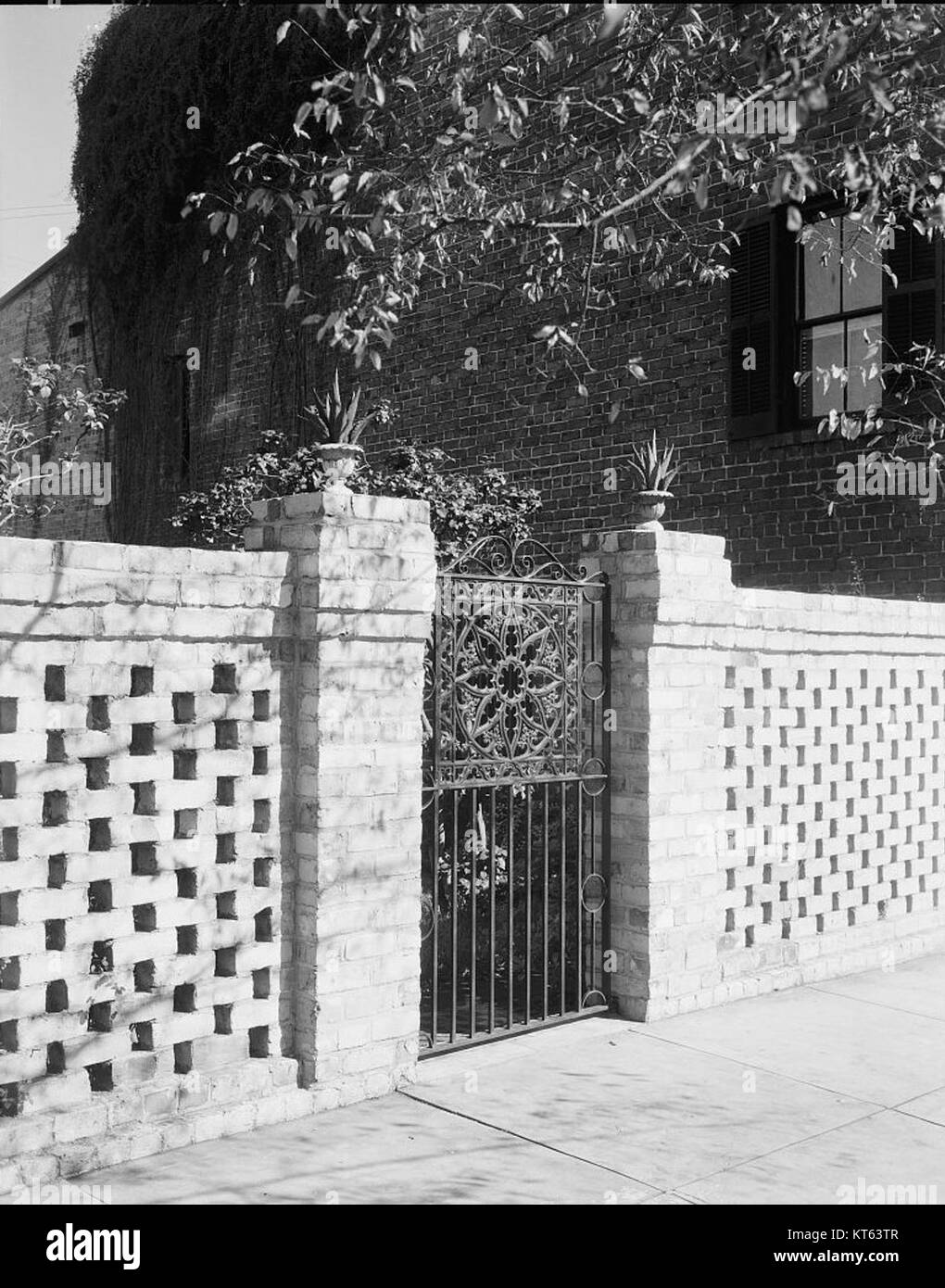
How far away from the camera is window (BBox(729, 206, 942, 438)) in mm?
9805

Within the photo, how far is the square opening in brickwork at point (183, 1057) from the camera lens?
459cm

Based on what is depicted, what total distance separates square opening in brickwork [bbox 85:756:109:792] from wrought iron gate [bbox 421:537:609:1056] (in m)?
1.43

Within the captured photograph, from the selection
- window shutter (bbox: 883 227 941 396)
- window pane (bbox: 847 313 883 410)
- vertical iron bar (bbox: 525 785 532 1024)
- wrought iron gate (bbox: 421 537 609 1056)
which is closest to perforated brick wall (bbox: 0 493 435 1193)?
wrought iron gate (bbox: 421 537 609 1056)

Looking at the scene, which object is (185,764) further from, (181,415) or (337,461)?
(181,415)

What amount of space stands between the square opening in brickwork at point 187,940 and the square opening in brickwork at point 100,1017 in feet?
1.18

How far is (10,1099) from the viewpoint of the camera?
404cm

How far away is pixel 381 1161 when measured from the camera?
14.3 feet

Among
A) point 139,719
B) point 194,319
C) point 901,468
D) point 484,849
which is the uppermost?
point 194,319

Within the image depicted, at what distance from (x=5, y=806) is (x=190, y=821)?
737mm

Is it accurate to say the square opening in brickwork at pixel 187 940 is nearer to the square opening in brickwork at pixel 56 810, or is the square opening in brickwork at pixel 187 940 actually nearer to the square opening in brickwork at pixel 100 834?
the square opening in brickwork at pixel 100 834

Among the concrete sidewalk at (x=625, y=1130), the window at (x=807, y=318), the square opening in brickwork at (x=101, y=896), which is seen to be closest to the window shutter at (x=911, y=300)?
the window at (x=807, y=318)

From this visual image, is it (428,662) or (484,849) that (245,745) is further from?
(484,849)

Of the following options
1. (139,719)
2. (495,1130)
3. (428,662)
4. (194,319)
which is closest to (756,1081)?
(495,1130)

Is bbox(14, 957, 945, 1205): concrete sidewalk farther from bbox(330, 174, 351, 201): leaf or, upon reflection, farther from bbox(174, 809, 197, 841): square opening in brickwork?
bbox(330, 174, 351, 201): leaf
